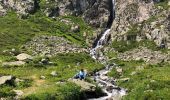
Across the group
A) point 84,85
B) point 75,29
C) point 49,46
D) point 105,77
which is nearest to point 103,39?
point 75,29

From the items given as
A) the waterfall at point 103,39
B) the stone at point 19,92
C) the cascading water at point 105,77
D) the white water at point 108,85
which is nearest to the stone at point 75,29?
the waterfall at point 103,39

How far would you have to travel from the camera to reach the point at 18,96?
217ft

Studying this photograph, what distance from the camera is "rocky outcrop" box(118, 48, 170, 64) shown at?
12950 centimetres

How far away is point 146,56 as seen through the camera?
13688cm

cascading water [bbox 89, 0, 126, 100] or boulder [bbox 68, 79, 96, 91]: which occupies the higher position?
boulder [bbox 68, 79, 96, 91]

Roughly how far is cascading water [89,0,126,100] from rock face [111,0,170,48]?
4.37 meters

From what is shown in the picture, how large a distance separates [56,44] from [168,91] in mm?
88094

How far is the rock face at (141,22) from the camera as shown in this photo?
150 m

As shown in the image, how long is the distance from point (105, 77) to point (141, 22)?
6030 cm

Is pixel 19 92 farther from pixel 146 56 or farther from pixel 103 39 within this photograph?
pixel 103 39

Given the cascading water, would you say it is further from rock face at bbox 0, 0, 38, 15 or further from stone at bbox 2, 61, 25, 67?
rock face at bbox 0, 0, 38, 15

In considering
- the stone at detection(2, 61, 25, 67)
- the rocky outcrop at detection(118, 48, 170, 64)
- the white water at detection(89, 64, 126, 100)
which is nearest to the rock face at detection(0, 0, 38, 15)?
the rocky outcrop at detection(118, 48, 170, 64)

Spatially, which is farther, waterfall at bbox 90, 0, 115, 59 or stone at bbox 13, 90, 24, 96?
waterfall at bbox 90, 0, 115, 59

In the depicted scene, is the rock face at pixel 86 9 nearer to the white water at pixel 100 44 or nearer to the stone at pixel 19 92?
the white water at pixel 100 44
